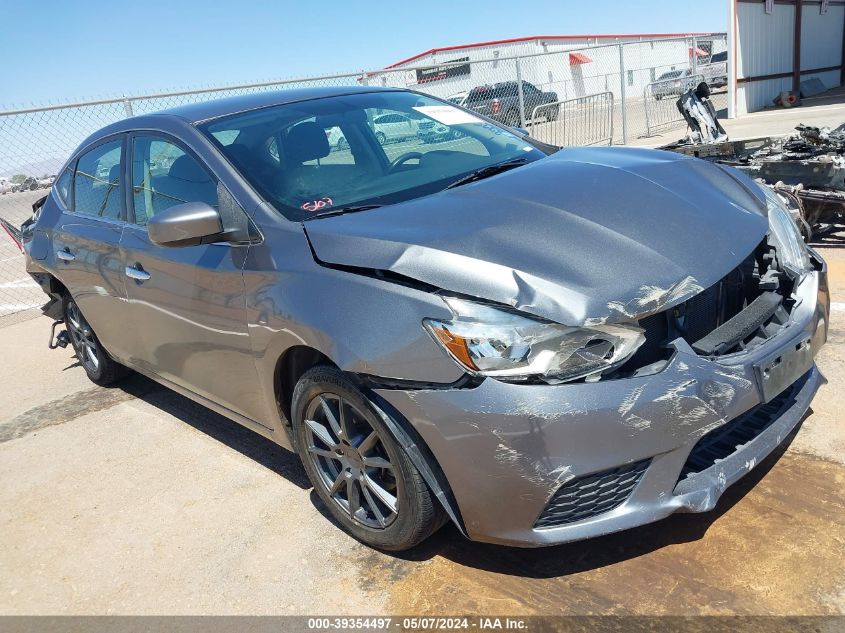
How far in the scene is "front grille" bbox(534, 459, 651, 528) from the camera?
228 centimetres

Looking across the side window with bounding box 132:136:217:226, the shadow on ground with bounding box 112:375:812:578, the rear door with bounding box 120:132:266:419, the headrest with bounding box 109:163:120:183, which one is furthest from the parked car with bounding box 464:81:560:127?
the shadow on ground with bounding box 112:375:812:578

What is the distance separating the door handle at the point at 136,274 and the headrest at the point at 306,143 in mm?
978

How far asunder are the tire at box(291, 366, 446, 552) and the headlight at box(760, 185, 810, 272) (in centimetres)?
166

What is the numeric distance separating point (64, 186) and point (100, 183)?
0.69 meters

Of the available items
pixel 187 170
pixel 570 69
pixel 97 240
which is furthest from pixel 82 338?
pixel 570 69

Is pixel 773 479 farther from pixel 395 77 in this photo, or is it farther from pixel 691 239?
pixel 395 77

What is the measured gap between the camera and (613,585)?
251cm

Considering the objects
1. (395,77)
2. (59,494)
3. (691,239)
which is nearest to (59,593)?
(59,494)

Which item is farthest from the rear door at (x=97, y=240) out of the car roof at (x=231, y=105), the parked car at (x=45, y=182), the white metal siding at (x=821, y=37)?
the white metal siding at (x=821, y=37)

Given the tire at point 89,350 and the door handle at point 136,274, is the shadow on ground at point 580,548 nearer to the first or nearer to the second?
the door handle at point 136,274

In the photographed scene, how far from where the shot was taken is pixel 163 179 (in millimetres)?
3678

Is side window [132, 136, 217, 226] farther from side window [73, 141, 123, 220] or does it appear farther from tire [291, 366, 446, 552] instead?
tire [291, 366, 446, 552]

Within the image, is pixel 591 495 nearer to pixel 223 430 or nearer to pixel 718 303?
pixel 718 303

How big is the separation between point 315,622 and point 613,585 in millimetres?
1041
